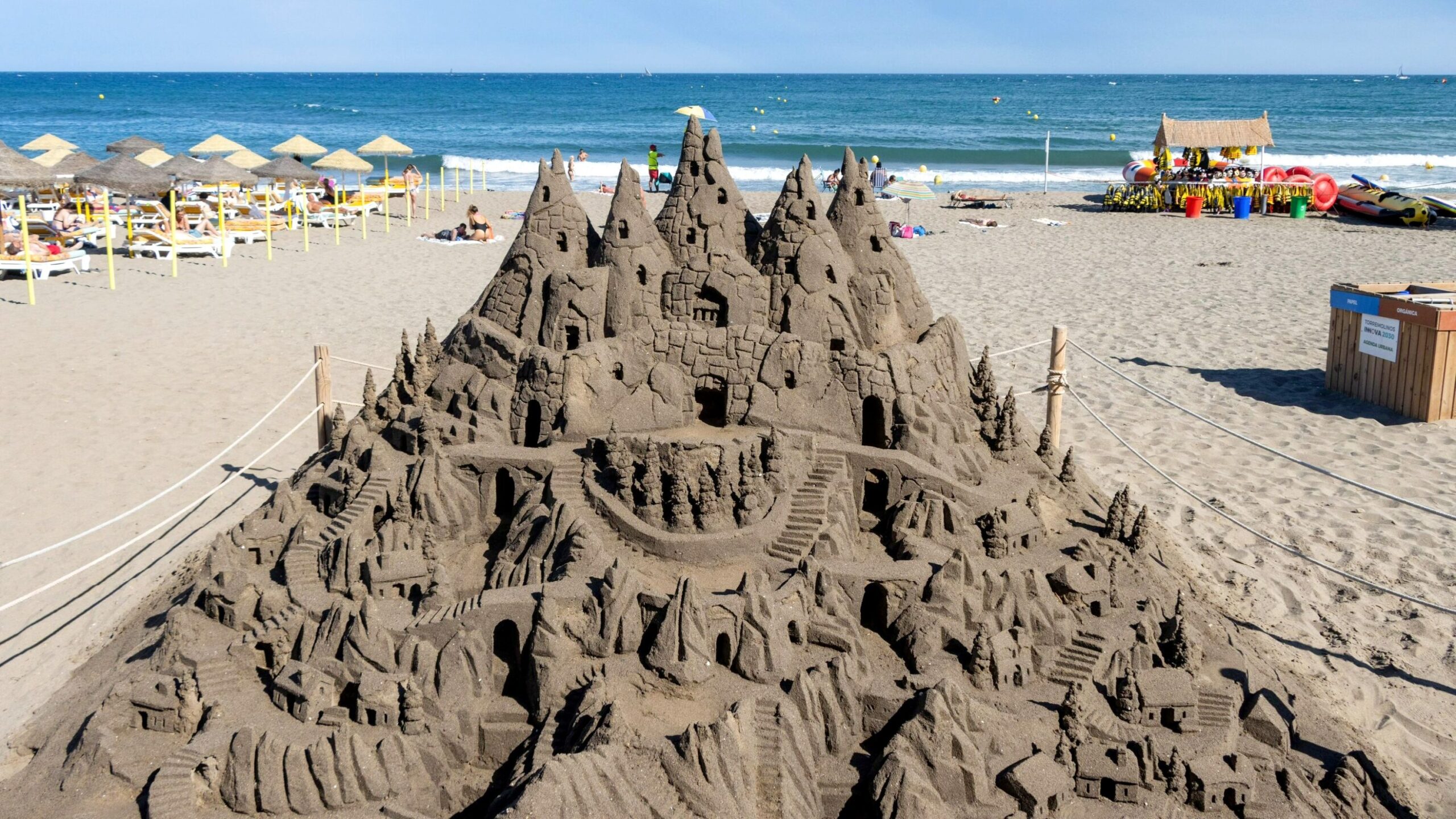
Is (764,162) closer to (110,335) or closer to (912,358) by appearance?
(110,335)

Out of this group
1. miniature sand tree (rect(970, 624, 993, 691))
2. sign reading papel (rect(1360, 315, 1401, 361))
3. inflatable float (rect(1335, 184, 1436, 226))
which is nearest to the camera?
miniature sand tree (rect(970, 624, 993, 691))

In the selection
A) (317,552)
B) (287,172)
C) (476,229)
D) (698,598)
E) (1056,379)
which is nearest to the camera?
(698,598)

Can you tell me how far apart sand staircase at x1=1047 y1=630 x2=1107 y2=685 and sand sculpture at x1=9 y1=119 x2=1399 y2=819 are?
0.02 m

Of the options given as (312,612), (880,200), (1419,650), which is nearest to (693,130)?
(312,612)

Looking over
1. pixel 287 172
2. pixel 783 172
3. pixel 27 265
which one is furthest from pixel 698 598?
pixel 783 172

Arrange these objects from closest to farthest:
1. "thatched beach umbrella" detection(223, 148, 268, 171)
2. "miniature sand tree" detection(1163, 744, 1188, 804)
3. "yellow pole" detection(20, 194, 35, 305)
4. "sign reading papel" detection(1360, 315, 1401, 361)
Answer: "miniature sand tree" detection(1163, 744, 1188, 804), "sign reading papel" detection(1360, 315, 1401, 361), "yellow pole" detection(20, 194, 35, 305), "thatched beach umbrella" detection(223, 148, 268, 171)

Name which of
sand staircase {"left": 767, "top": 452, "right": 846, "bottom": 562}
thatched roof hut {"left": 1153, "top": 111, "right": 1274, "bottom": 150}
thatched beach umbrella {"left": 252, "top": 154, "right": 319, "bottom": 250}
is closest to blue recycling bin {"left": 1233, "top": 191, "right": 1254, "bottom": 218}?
thatched roof hut {"left": 1153, "top": 111, "right": 1274, "bottom": 150}

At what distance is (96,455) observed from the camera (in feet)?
40.2

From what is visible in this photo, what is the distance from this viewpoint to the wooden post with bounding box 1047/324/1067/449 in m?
10.0

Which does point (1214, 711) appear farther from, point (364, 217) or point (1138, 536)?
point (364, 217)

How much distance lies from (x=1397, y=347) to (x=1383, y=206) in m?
17.9

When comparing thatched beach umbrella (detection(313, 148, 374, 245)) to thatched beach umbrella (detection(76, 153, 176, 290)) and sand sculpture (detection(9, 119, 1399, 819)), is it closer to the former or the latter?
thatched beach umbrella (detection(76, 153, 176, 290))

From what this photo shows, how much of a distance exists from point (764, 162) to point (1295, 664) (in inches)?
1618

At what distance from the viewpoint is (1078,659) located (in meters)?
7.30
